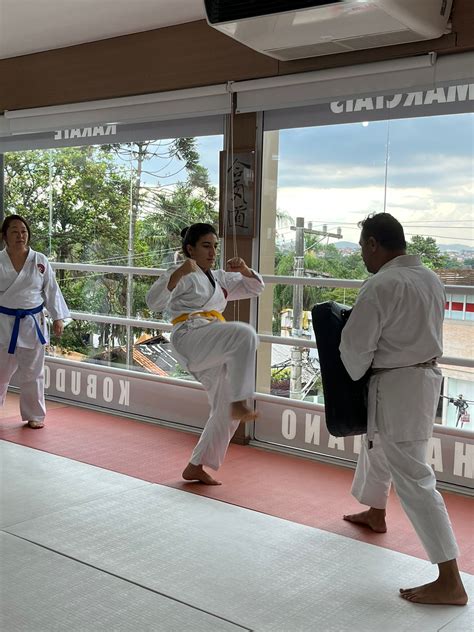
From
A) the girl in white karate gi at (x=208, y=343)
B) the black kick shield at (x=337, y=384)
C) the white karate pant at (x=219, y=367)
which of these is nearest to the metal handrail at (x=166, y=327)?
the girl in white karate gi at (x=208, y=343)

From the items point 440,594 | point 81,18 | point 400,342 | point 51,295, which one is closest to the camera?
point 440,594

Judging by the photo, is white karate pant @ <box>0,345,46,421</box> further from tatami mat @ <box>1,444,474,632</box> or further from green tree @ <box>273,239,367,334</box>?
green tree @ <box>273,239,367,334</box>

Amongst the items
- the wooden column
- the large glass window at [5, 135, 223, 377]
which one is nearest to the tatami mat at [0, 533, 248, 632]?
the wooden column

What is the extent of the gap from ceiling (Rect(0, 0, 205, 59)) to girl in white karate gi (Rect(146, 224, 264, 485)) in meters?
1.53

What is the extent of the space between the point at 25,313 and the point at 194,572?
108 inches

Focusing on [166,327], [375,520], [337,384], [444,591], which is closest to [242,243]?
[166,327]

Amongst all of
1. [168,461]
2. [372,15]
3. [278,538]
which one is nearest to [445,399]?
[278,538]

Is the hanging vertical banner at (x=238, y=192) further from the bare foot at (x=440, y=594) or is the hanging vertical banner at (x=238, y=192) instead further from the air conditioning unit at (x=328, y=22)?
the bare foot at (x=440, y=594)

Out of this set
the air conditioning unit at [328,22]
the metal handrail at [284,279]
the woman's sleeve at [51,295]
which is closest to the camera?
the air conditioning unit at [328,22]

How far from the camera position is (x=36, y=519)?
340cm

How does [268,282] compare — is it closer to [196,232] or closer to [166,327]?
[196,232]

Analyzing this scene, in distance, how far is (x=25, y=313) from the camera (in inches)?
201

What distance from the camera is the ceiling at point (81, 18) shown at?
4648 millimetres

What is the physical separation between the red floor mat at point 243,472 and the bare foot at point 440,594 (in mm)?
351
